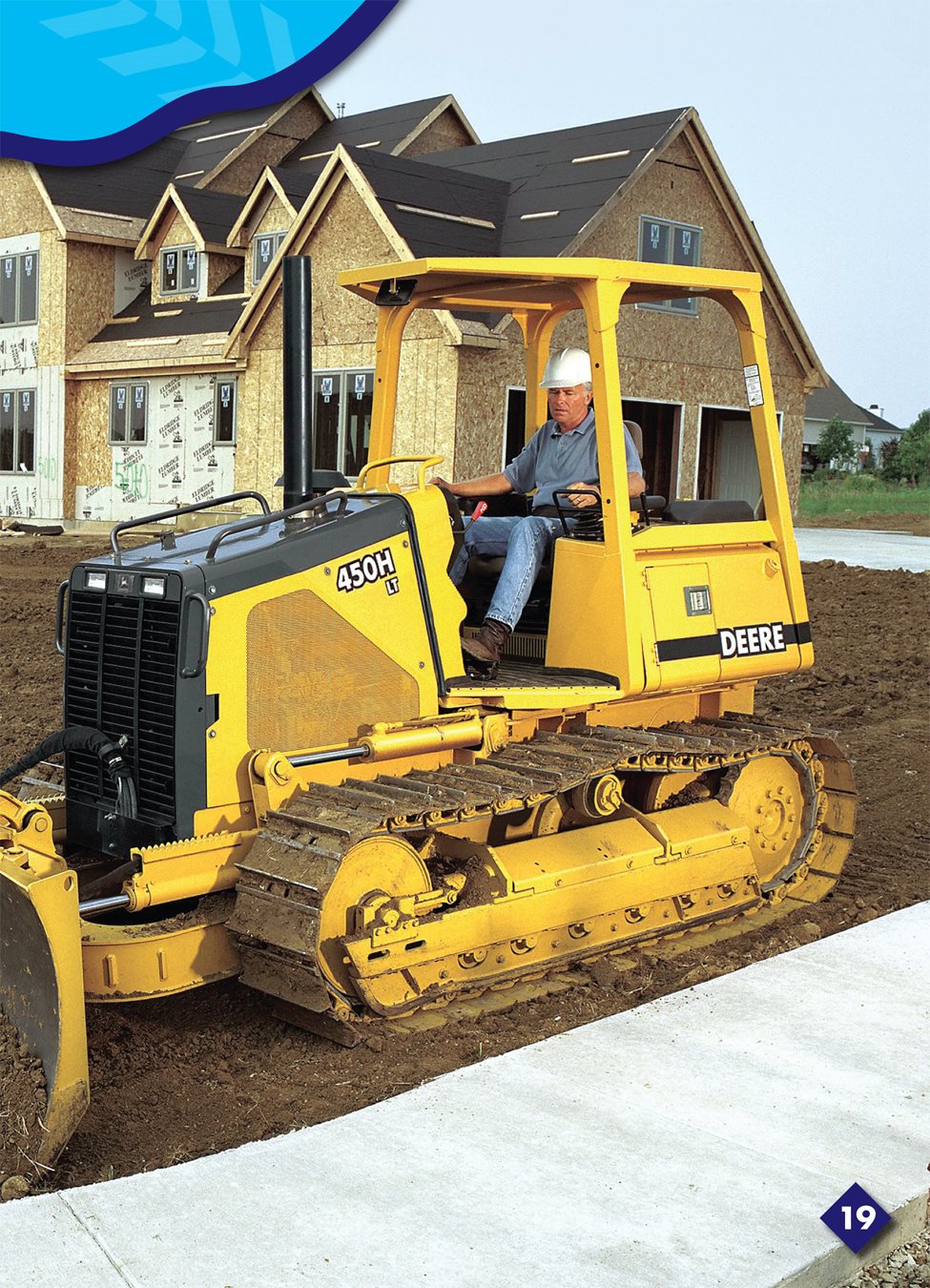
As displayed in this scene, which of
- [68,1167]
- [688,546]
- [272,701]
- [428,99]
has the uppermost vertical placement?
[428,99]

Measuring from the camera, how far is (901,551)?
22875mm

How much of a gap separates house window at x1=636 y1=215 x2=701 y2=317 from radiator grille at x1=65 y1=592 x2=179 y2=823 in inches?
725

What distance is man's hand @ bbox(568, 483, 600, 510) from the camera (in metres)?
6.02

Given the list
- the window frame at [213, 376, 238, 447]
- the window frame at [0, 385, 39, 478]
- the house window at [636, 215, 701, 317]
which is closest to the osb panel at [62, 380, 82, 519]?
the window frame at [0, 385, 39, 478]

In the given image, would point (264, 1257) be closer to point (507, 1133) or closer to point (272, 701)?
point (507, 1133)

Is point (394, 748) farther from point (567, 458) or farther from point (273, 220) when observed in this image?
point (273, 220)

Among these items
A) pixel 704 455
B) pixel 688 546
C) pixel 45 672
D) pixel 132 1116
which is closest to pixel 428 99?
pixel 704 455

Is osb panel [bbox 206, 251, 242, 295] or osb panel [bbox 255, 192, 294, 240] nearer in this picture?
osb panel [bbox 255, 192, 294, 240]

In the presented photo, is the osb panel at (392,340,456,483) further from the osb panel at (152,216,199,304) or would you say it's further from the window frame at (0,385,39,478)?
the window frame at (0,385,39,478)

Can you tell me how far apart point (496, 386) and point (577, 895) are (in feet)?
52.4

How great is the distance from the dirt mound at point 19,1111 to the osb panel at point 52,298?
2471cm

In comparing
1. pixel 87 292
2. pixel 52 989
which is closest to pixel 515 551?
pixel 52 989

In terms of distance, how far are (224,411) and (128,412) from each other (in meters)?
3.20

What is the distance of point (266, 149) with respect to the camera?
29156mm
